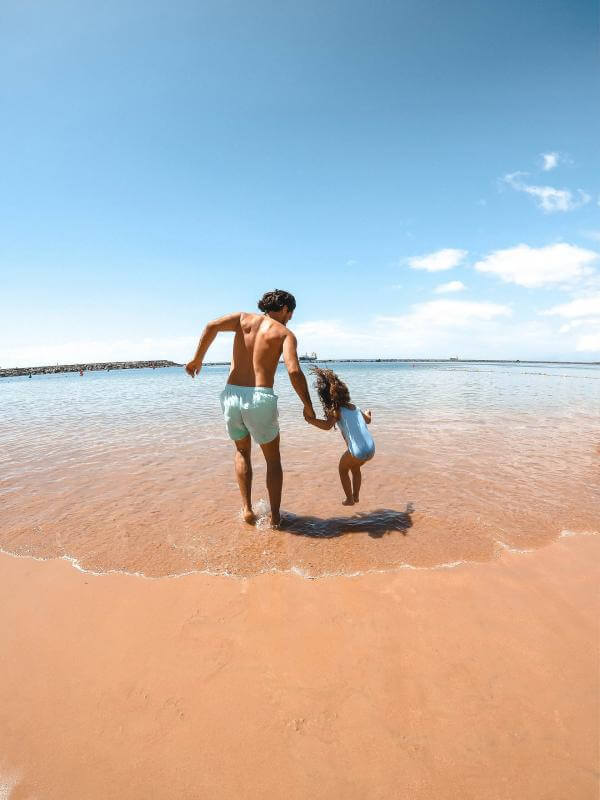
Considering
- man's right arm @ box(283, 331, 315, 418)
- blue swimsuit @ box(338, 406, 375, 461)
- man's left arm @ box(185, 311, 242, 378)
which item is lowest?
blue swimsuit @ box(338, 406, 375, 461)

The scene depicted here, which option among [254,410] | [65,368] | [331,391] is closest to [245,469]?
[254,410]

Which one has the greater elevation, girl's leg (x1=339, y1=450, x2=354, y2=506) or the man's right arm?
the man's right arm

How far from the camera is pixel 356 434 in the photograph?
169 inches

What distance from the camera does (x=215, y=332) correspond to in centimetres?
415

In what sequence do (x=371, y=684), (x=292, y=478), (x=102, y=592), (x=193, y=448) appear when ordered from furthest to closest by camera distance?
(x=193, y=448)
(x=292, y=478)
(x=102, y=592)
(x=371, y=684)

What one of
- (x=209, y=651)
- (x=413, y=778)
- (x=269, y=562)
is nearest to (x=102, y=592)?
(x=209, y=651)

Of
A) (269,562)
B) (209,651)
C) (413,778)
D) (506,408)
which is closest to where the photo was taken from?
(413,778)

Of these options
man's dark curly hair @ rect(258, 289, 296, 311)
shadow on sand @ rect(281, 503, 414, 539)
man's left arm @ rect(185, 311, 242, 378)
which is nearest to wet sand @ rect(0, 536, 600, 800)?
shadow on sand @ rect(281, 503, 414, 539)

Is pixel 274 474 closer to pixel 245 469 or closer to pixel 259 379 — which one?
pixel 245 469

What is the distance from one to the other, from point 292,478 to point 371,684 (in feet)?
12.7

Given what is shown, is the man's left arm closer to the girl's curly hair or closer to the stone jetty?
the girl's curly hair

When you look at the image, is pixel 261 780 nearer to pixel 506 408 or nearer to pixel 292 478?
pixel 292 478

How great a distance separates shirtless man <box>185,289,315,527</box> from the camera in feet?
12.5

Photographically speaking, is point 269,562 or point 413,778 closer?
point 413,778
